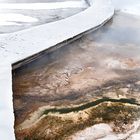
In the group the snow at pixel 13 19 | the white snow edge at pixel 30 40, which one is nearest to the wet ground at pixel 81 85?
the white snow edge at pixel 30 40

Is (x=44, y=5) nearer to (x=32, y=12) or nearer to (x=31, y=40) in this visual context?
(x=32, y=12)

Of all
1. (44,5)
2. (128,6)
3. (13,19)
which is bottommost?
(128,6)

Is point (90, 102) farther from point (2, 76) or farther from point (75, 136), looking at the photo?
point (2, 76)

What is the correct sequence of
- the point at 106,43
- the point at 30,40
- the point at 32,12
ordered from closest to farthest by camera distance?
the point at 30,40, the point at 106,43, the point at 32,12

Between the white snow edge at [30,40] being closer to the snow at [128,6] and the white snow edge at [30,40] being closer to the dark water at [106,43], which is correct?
the dark water at [106,43]

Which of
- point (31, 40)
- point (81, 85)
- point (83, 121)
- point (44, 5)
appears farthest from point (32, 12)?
point (83, 121)

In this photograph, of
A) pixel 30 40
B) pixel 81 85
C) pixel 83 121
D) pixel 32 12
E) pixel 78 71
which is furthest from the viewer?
pixel 32 12

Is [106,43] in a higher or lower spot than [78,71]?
lower
